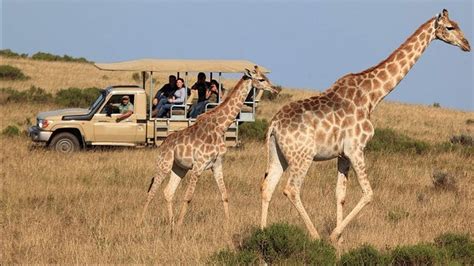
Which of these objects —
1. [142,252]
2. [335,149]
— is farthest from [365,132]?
[142,252]

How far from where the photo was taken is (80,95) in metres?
31.2

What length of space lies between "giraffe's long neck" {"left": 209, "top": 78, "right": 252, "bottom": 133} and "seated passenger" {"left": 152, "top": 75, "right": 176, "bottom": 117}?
8019mm

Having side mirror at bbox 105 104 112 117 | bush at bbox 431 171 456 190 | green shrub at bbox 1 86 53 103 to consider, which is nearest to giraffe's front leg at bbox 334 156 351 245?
bush at bbox 431 171 456 190

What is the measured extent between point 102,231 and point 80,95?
70.2ft

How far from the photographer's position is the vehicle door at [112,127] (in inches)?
767

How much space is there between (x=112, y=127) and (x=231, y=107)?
824 cm

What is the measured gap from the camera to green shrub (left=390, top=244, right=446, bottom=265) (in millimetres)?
8805

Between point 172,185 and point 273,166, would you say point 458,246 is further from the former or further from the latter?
point 172,185

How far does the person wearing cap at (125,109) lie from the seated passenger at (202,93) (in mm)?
1427

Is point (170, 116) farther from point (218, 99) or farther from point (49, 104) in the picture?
point (49, 104)

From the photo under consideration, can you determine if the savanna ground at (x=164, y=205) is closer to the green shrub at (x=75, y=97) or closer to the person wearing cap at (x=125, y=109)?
the person wearing cap at (x=125, y=109)

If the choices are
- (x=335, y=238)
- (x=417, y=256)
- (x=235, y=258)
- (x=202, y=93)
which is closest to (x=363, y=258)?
(x=417, y=256)

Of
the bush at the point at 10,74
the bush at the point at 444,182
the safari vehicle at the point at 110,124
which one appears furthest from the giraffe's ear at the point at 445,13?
the bush at the point at 10,74

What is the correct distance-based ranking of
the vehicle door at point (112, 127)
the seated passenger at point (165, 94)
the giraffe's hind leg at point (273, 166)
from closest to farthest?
1. the giraffe's hind leg at point (273, 166)
2. the vehicle door at point (112, 127)
3. the seated passenger at point (165, 94)
